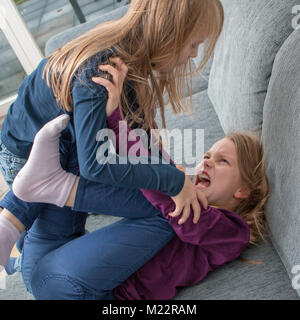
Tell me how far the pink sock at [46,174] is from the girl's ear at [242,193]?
53 centimetres

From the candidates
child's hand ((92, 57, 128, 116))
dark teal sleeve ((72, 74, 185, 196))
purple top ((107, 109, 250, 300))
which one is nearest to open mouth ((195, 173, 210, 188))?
purple top ((107, 109, 250, 300))

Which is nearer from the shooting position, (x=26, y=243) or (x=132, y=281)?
(x=132, y=281)

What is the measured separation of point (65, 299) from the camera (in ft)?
3.20

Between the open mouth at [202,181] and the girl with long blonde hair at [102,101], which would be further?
the open mouth at [202,181]

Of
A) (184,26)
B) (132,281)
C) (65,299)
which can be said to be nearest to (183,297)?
(132,281)

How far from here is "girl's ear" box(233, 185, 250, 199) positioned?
116cm

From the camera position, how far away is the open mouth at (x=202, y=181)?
1.22 meters

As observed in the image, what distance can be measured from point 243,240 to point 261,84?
460 mm

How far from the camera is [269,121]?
1.00 meters

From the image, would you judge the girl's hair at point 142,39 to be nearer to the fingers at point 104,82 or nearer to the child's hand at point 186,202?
the fingers at point 104,82

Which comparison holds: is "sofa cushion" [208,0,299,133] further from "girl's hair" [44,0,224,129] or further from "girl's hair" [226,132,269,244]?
"girl's hair" [44,0,224,129]

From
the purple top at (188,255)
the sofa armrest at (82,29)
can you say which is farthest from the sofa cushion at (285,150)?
the sofa armrest at (82,29)

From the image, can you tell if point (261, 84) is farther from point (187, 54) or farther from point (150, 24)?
point (150, 24)

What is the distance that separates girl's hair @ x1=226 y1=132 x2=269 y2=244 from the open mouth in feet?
0.40
